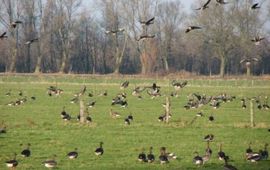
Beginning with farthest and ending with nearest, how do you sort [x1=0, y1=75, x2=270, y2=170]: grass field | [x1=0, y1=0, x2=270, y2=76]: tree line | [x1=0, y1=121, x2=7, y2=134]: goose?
[x1=0, y1=0, x2=270, y2=76]: tree line, [x1=0, y1=121, x2=7, y2=134]: goose, [x1=0, y1=75, x2=270, y2=170]: grass field

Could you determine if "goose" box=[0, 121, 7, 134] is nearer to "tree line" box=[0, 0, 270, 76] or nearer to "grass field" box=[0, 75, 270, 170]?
"grass field" box=[0, 75, 270, 170]

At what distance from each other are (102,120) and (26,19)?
82392 mm

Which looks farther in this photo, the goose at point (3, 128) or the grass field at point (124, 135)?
the goose at point (3, 128)

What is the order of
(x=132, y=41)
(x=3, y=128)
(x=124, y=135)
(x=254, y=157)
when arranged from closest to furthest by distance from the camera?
1. (x=254, y=157)
2. (x=124, y=135)
3. (x=3, y=128)
4. (x=132, y=41)

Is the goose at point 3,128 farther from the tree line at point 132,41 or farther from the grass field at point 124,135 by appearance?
the tree line at point 132,41

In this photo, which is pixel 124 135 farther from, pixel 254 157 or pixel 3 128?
pixel 254 157

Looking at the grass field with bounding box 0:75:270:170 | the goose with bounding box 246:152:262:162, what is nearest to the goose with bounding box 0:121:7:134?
the grass field with bounding box 0:75:270:170

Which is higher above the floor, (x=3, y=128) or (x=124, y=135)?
(x=3, y=128)

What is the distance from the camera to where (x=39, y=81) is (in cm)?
6862

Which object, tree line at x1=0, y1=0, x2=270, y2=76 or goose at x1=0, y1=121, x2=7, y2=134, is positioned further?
tree line at x1=0, y1=0, x2=270, y2=76

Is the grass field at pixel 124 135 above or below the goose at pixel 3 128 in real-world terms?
below

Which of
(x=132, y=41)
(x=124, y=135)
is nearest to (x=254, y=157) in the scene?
(x=124, y=135)

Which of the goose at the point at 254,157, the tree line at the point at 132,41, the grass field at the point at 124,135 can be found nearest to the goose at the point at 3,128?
the grass field at the point at 124,135

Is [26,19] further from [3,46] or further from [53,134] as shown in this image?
[53,134]
